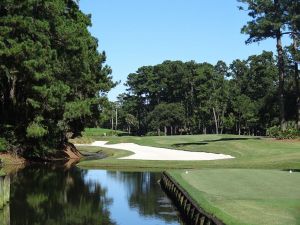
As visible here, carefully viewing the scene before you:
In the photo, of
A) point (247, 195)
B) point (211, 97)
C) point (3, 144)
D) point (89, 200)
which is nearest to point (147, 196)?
point (89, 200)

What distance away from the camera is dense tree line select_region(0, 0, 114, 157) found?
36.3 meters

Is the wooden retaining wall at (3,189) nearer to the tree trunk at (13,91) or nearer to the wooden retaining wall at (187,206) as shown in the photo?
the wooden retaining wall at (187,206)

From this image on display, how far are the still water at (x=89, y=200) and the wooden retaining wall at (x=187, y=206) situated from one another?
329mm

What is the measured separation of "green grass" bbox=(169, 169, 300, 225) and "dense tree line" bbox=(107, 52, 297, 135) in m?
65.8

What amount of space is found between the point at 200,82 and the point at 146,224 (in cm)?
13100

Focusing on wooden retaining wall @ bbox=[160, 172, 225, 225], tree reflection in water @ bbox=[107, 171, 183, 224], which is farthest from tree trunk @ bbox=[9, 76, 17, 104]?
wooden retaining wall @ bbox=[160, 172, 225, 225]

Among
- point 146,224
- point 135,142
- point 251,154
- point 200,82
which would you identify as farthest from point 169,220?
point 200,82

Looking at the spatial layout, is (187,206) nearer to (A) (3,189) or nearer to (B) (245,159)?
(A) (3,189)

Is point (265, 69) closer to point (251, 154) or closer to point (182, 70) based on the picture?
point (182, 70)

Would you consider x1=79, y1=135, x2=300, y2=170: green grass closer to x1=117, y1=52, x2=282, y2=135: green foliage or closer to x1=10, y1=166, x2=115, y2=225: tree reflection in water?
x1=10, y1=166, x2=115, y2=225: tree reflection in water

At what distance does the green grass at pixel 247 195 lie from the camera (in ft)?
42.8

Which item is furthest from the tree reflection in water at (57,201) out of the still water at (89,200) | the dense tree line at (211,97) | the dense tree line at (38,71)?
the dense tree line at (211,97)

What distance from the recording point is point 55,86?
3941cm

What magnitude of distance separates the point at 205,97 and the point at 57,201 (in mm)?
117794
